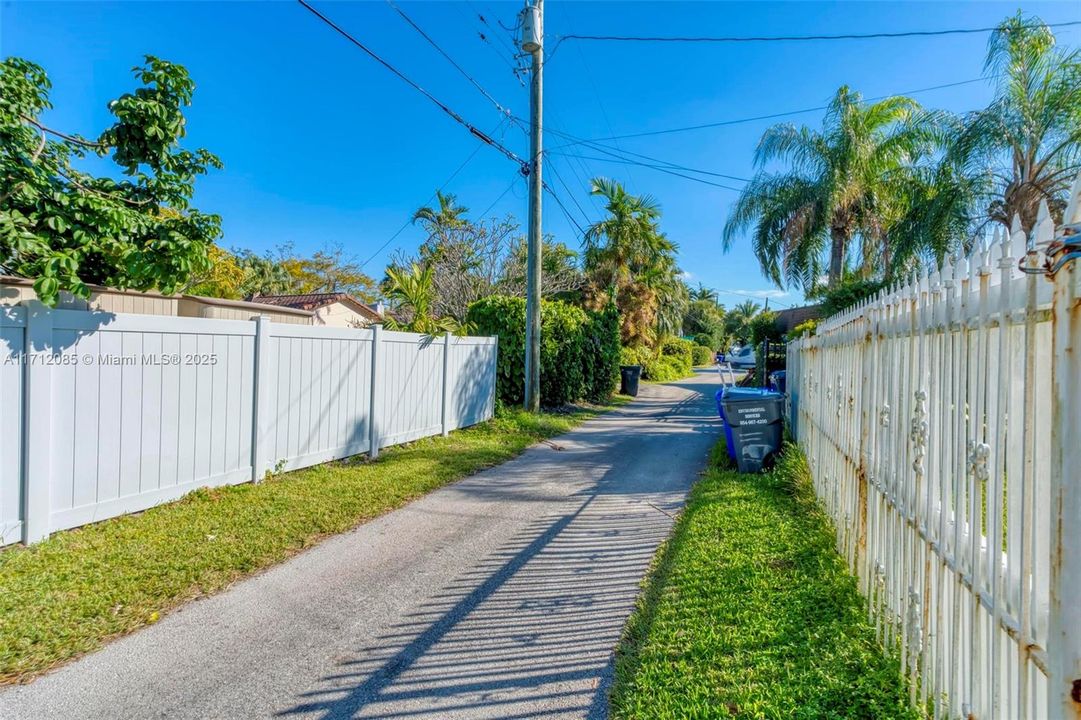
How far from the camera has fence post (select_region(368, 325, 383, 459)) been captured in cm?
765

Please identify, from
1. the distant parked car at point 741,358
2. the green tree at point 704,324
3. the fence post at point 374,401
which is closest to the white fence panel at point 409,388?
the fence post at point 374,401

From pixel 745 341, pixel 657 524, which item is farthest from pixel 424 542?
pixel 745 341

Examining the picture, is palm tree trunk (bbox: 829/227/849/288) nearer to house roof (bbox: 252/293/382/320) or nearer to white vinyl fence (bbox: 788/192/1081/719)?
white vinyl fence (bbox: 788/192/1081/719)

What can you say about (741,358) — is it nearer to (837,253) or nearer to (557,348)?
(837,253)

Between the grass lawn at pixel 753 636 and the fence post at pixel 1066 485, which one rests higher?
the fence post at pixel 1066 485

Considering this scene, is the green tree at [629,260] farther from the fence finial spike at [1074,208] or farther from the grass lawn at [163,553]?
the fence finial spike at [1074,208]

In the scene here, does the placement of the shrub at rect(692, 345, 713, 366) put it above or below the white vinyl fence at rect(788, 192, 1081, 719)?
above

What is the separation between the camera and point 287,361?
248 inches

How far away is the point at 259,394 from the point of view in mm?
5883

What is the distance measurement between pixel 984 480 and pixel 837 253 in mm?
17383

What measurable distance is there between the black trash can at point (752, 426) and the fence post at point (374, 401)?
471 centimetres

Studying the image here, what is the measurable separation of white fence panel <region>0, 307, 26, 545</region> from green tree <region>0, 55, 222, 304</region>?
31 centimetres

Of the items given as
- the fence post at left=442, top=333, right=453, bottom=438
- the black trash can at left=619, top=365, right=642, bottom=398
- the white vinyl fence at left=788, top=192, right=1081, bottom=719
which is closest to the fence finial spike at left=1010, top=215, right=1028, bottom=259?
the white vinyl fence at left=788, top=192, right=1081, bottom=719

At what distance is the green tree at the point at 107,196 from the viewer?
414 centimetres
